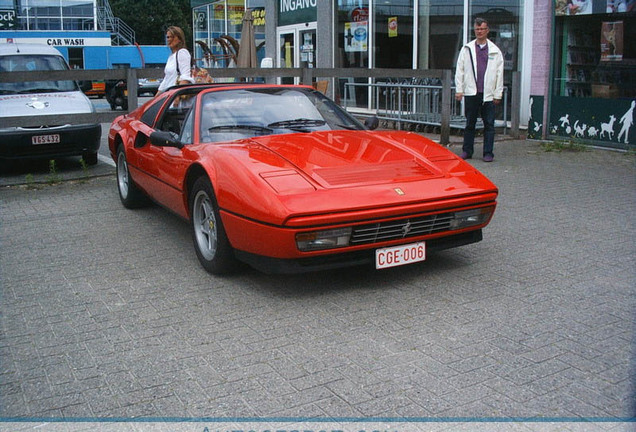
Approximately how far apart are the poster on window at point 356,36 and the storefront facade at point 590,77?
5653 millimetres

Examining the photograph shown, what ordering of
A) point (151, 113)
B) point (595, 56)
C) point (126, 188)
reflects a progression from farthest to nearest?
point (595, 56) < point (126, 188) < point (151, 113)

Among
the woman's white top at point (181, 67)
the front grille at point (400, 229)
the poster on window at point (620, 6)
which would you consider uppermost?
the poster on window at point (620, 6)

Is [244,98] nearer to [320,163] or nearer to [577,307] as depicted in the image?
[320,163]

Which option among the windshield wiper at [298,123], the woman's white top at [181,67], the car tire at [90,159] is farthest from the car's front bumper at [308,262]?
the car tire at [90,159]

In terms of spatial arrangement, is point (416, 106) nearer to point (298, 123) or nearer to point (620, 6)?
point (620, 6)

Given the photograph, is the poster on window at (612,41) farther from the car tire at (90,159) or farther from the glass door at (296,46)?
the glass door at (296,46)

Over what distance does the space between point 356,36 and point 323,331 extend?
13.8m

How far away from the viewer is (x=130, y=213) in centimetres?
714

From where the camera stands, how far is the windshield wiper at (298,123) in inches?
221

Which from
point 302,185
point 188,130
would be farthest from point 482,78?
point 302,185

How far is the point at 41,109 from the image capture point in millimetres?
9586

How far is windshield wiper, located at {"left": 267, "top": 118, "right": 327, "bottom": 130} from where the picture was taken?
18.4 feet

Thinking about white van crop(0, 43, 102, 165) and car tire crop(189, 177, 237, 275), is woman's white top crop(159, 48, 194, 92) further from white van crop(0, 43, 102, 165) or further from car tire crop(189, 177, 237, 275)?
car tire crop(189, 177, 237, 275)

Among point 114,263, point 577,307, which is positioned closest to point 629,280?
point 577,307
